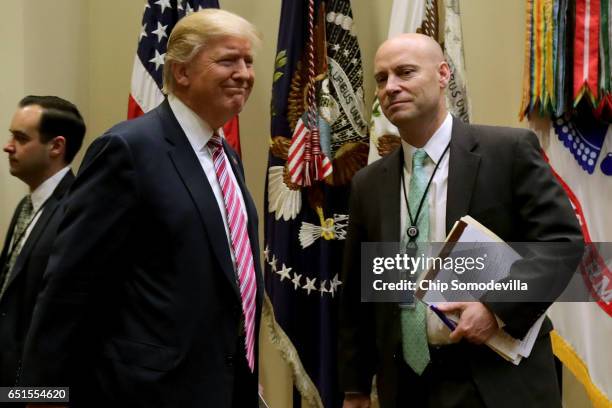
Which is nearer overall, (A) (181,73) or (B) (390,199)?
(A) (181,73)

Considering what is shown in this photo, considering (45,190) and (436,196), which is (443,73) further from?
(45,190)

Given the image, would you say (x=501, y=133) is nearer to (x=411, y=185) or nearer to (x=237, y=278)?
(x=411, y=185)

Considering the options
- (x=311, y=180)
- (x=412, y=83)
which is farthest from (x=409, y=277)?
(x=311, y=180)

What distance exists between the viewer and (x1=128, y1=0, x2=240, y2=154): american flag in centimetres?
357

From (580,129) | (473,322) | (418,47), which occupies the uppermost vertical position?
(418,47)

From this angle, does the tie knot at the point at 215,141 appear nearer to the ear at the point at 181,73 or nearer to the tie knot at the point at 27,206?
the ear at the point at 181,73

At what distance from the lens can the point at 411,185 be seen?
2.15 m

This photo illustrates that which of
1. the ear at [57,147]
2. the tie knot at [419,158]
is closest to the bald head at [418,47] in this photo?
the tie knot at [419,158]

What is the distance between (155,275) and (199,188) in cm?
25

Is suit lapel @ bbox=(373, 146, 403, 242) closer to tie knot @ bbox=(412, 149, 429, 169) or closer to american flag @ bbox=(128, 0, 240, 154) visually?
tie knot @ bbox=(412, 149, 429, 169)

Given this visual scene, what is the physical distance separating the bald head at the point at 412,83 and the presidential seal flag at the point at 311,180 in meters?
1.03

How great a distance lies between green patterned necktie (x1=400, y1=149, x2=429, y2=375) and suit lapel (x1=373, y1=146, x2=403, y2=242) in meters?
0.06

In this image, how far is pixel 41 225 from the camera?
9.23 feet

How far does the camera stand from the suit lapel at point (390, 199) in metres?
2.15
